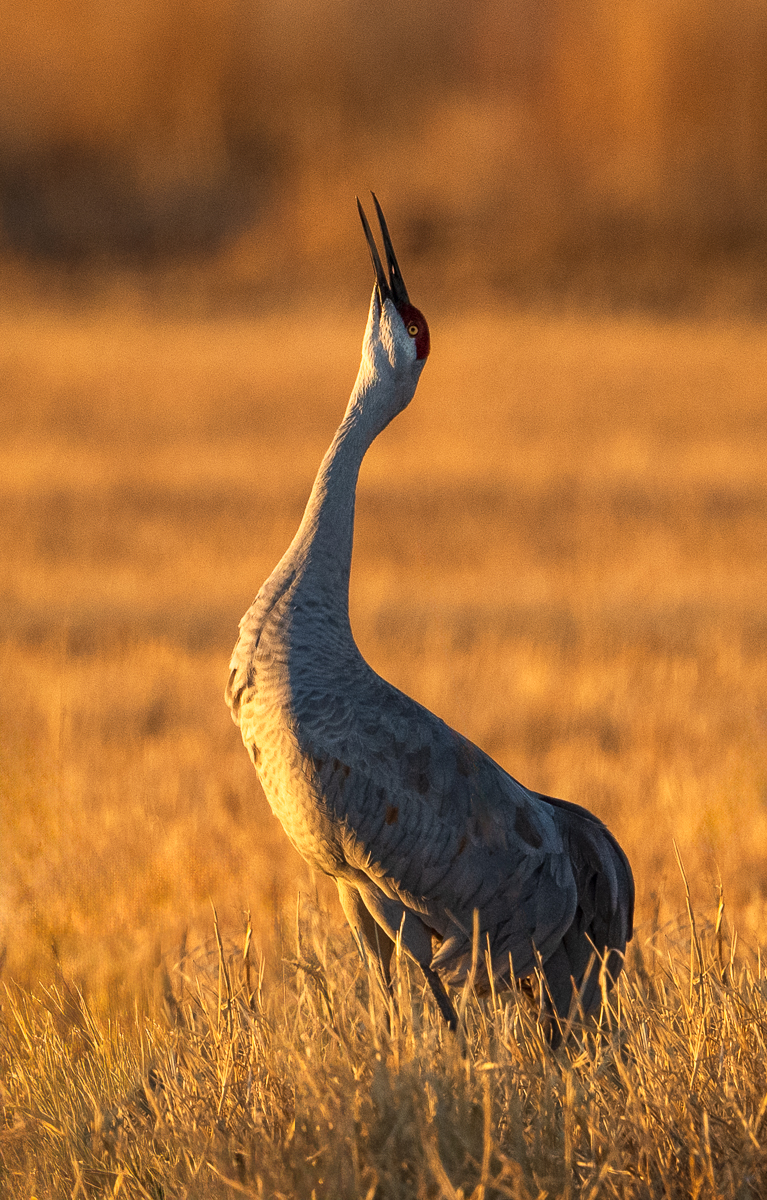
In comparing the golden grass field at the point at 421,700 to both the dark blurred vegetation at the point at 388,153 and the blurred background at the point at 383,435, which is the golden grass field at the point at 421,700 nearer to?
the blurred background at the point at 383,435

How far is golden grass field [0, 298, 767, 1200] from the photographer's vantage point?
2732mm

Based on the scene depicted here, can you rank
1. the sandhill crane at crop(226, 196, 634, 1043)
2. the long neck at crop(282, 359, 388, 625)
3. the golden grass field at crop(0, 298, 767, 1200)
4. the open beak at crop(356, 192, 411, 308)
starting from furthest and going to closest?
the open beak at crop(356, 192, 411, 308), the long neck at crop(282, 359, 388, 625), the sandhill crane at crop(226, 196, 634, 1043), the golden grass field at crop(0, 298, 767, 1200)

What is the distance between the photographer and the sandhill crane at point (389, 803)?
325 cm

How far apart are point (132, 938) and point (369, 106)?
48623mm

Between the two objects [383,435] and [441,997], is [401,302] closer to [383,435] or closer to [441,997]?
[441,997]

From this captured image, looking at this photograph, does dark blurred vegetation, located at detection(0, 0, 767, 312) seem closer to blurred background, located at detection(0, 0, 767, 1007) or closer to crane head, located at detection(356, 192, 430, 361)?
blurred background, located at detection(0, 0, 767, 1007)

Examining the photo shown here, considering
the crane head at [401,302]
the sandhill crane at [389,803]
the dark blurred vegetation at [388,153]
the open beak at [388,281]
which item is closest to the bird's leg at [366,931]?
the sandhill crane at [389,803]

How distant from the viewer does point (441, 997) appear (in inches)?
131

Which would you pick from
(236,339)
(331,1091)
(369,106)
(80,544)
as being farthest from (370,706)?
(369,106)

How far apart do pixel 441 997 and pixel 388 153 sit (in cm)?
4400

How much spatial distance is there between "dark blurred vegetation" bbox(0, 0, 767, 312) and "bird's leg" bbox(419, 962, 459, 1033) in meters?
27.9

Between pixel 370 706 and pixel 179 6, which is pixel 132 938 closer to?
pixel 370 706

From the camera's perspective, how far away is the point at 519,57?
5053 centimetres

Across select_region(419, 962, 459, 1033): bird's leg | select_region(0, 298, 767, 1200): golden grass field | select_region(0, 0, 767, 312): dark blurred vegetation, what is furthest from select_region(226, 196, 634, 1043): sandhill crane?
select_region(0, 0, 767, 312): dark blurred vegetation
